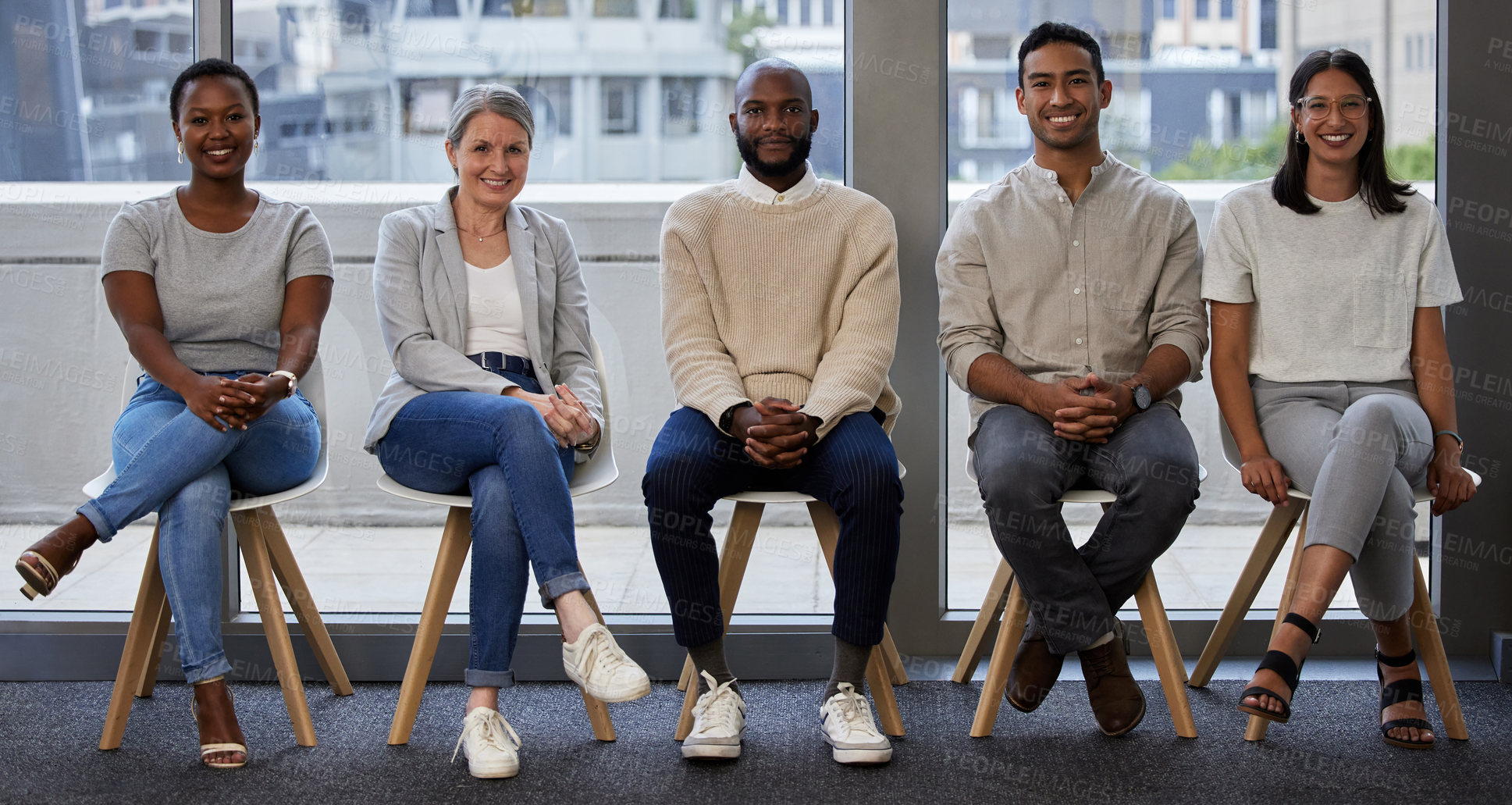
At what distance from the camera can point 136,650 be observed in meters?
2.18

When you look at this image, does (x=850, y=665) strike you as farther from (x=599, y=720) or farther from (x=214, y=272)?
(x=214, y=272)

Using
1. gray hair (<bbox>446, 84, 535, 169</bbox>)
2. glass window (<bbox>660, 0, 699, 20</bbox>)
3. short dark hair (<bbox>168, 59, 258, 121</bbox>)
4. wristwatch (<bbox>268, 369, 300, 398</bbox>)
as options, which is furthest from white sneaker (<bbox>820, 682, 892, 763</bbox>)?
short dark hair (<bbox>168, 59, 258, 121</bbox>)

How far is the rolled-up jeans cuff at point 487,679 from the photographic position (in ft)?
6.68

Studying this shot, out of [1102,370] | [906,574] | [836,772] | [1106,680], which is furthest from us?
[906,574]

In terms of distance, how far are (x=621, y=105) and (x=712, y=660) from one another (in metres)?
1.35

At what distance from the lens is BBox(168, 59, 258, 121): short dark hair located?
7.63ft

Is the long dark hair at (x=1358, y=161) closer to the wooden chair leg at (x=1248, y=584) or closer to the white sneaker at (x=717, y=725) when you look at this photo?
the wooden chair leg at (x=1248, y=584)

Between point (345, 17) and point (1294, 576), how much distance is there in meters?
2.43

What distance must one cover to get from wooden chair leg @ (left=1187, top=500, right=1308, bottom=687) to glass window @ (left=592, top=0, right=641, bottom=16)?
1799mm

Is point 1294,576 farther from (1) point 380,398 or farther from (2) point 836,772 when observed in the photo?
(1) point 380,398

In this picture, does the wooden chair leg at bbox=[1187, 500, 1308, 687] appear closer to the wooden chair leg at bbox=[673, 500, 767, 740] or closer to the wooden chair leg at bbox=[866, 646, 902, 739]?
the wooden chair leg at bbox=[866, 646, 902, 739]

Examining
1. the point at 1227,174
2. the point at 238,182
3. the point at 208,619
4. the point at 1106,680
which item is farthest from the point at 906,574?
the point at 238,182

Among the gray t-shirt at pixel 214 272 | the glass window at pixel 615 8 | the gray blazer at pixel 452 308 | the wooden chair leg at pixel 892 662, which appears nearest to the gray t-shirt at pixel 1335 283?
the wooden chair leg at pixel 892 662

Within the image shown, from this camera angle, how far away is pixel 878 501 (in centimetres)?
205
